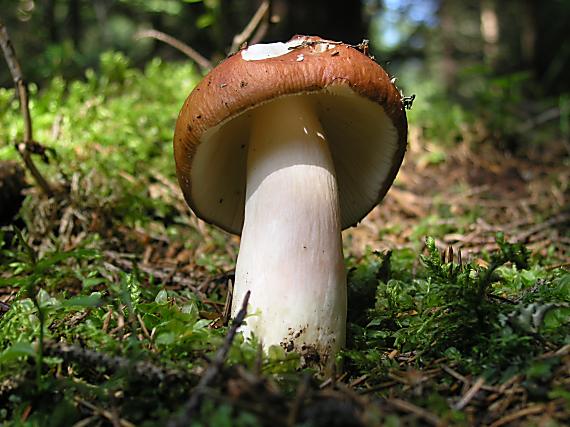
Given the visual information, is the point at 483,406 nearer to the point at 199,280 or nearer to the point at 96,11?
the point at 199,280

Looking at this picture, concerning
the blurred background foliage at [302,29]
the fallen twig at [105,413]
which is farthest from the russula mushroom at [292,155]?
the blurred background foliage at [302,29]

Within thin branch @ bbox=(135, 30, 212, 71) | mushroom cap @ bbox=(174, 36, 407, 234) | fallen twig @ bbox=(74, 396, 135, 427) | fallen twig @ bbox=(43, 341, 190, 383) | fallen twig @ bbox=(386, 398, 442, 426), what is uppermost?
thin branch @ bbox=(135, 30, 212, 71)

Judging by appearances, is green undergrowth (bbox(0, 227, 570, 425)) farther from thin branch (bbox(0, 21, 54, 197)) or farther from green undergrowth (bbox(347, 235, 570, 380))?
thin branch (bbox(0, 21, 54, 197))

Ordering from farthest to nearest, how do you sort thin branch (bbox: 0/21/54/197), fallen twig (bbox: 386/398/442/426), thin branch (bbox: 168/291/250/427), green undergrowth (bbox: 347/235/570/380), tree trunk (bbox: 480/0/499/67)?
tree trunk (bbox: 480/0/499/67)
thin branch (bbox: 0/21/54/197)
green undergrowth (bbox: 347/235/570/380)
fallen twig (bbox: 386/398/442/426)
thin branch (bbox: 168/291/250/427)

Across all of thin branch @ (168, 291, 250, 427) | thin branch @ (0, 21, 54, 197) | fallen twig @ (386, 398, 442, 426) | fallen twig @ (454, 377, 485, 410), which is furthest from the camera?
thin branch @ (0, 21, 54, 197)

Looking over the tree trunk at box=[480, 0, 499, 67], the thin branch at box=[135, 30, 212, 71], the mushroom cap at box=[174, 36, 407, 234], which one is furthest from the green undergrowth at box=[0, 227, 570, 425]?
the tree trunk at box=[480, 0, 499, 67]

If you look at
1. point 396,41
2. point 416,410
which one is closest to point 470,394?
point 416,410

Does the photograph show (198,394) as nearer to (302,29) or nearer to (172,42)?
(172,42)

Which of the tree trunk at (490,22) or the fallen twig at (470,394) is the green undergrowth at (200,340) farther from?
the tree trunk at (490,22)

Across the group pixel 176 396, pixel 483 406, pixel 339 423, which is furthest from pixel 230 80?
pixel 483 406
